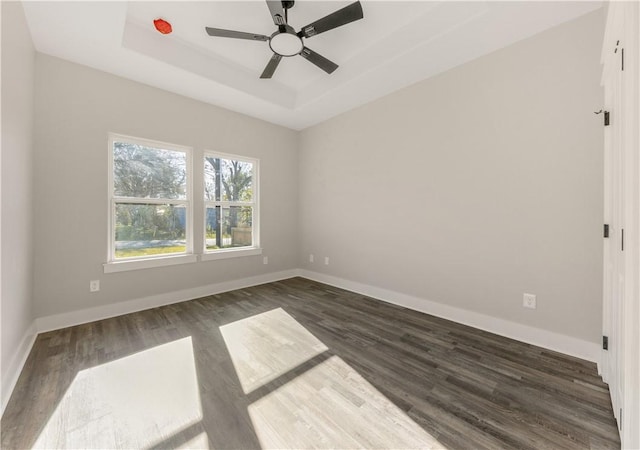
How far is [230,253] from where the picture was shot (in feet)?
12.9

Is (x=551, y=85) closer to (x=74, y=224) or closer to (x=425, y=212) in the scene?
(x=425, y=212)

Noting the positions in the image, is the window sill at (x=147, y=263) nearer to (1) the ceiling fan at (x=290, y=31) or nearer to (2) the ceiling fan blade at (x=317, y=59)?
(1) the ceiling fan at (x=290, y=31)

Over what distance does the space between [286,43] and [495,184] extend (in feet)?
8.01

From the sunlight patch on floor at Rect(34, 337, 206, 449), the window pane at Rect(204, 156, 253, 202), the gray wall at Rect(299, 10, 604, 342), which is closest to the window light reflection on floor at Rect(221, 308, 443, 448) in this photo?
the sunlight patch on floor at Rect(34, 337, 206, 449)

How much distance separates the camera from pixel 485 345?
7.46 ft

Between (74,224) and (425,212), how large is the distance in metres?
3.91

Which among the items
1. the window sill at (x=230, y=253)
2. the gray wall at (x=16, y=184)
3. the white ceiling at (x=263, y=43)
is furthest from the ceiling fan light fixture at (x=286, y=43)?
the window sill at (x=230, y=253)

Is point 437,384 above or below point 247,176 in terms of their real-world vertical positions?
below

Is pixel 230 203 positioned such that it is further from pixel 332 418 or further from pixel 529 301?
pixel 529 301

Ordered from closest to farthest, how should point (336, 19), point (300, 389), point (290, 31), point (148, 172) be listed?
1. point (300, 389)
2. point (336, 19)
3. point (290, 31)
4. point (148, 172)

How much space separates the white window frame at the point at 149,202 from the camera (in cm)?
291

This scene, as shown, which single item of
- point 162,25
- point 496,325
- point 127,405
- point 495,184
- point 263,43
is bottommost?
point 127,405

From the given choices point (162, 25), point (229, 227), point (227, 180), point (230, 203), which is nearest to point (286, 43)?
point (162, 25)

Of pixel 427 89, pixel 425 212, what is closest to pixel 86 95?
pixel 427 89
